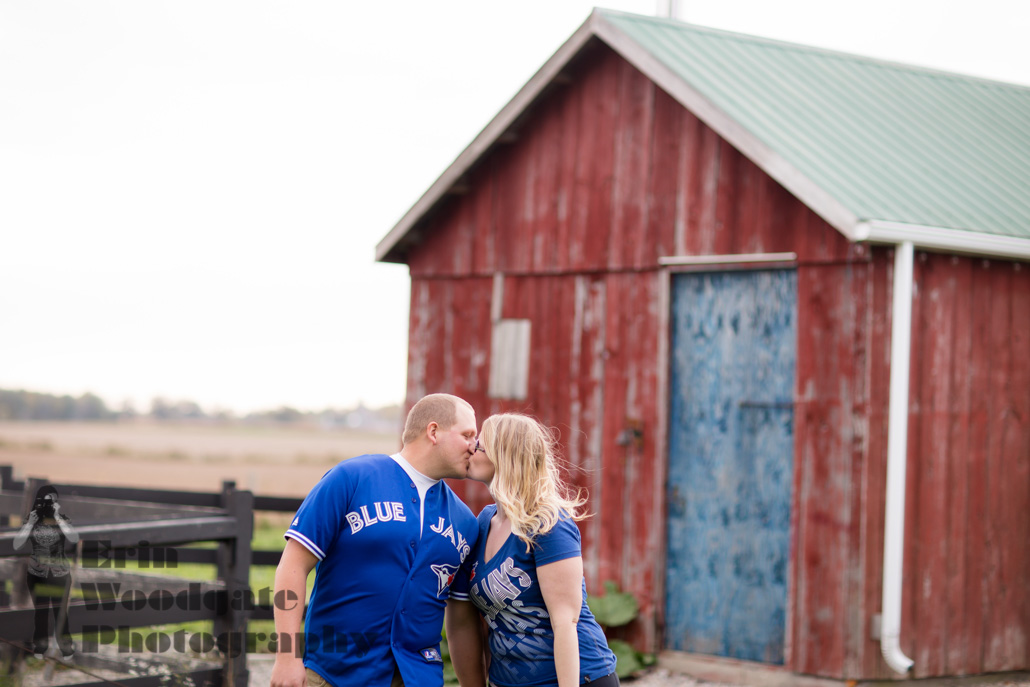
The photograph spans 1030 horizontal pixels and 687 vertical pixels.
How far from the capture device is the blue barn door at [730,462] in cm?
768

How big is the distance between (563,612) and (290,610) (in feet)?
3.02

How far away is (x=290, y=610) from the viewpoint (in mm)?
3545

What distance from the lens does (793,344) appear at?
302 inches

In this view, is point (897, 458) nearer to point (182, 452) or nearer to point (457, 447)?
point (457, 447)

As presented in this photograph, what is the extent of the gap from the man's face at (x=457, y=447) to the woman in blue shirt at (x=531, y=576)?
0.12 ft

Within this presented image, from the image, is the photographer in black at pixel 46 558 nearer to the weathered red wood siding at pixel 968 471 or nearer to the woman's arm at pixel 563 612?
the woman's arm at pixel 563 612

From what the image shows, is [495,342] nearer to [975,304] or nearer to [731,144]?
[731,144]

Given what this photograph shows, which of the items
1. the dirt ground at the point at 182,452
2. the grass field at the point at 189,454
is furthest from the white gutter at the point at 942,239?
the dirt ground at the point at 182,452

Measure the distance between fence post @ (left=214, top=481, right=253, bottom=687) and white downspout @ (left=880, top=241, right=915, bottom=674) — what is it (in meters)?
4.10

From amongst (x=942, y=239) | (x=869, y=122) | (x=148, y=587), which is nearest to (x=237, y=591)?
(x=148, y=587)

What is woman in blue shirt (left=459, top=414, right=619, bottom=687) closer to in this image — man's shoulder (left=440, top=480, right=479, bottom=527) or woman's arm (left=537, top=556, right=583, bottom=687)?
woman's arm (left=537, top=556, right=583, bottom=687)

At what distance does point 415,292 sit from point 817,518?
4.57 metres

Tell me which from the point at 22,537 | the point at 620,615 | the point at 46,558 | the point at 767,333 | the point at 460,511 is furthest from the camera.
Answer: the point at 620,615

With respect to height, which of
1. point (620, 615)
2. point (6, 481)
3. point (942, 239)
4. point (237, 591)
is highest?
point (942, 239)
